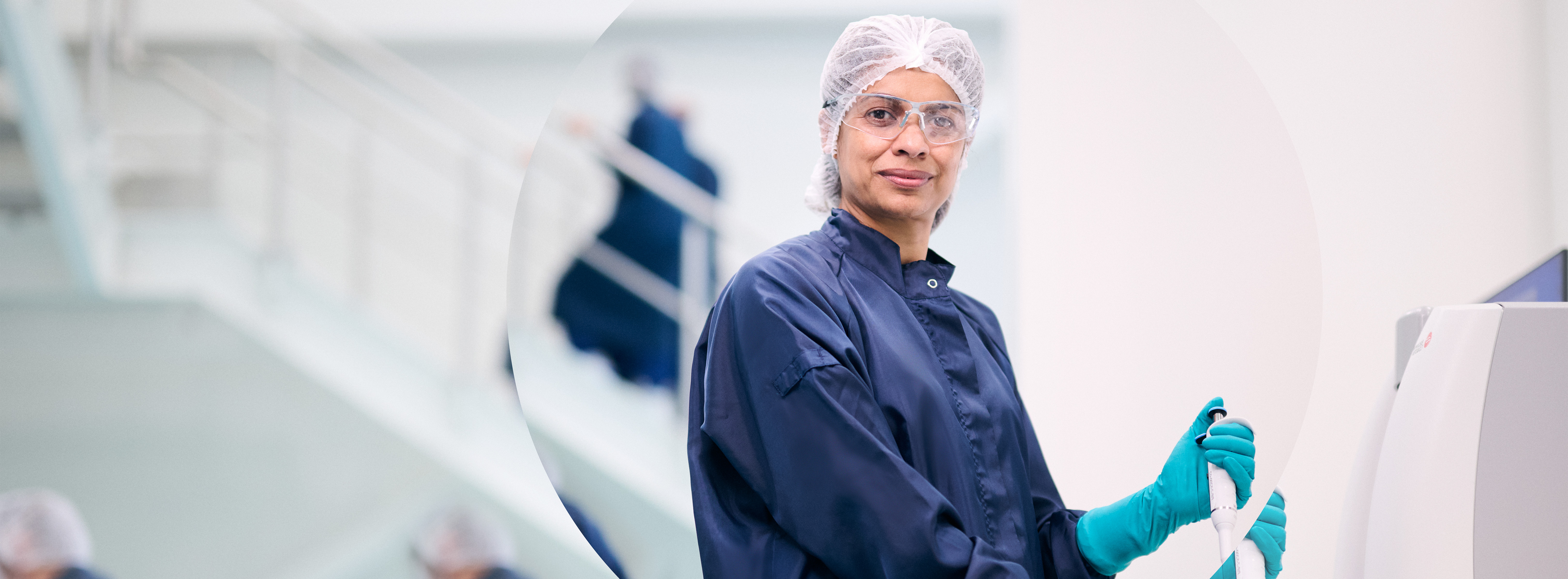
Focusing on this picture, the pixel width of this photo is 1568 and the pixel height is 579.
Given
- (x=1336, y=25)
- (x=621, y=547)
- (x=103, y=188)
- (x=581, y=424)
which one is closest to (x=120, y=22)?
(x=103, y=188)

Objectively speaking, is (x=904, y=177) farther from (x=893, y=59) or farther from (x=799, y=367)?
(x=799, y=367)

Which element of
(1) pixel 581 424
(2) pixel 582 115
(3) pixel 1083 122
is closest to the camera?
(3) pixel 1083 122

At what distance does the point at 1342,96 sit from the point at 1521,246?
1.42 feet

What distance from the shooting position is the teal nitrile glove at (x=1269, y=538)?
1080mm

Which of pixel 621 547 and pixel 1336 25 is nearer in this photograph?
pixel 621 547

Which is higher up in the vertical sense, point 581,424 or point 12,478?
point 581,424

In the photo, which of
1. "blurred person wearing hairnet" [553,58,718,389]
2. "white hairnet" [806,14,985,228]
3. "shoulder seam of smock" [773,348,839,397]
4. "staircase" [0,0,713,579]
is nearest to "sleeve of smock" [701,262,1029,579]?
"shoulder seam of smock" [773,348,839,397]

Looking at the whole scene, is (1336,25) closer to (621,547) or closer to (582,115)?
(582,115)

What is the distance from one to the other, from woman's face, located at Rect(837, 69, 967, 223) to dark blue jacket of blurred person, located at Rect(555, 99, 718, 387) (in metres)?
0.69

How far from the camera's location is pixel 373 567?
3.36 m

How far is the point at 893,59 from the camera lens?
1112 mm

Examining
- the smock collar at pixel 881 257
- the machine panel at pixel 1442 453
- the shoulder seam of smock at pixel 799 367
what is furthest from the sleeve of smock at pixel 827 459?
the machine panel at pixel 1442 453

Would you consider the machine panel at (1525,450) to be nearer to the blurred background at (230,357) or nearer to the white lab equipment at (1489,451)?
the white lab equipment at (1489,451)

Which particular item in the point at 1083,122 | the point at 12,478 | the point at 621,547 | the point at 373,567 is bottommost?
the point at 373,567
